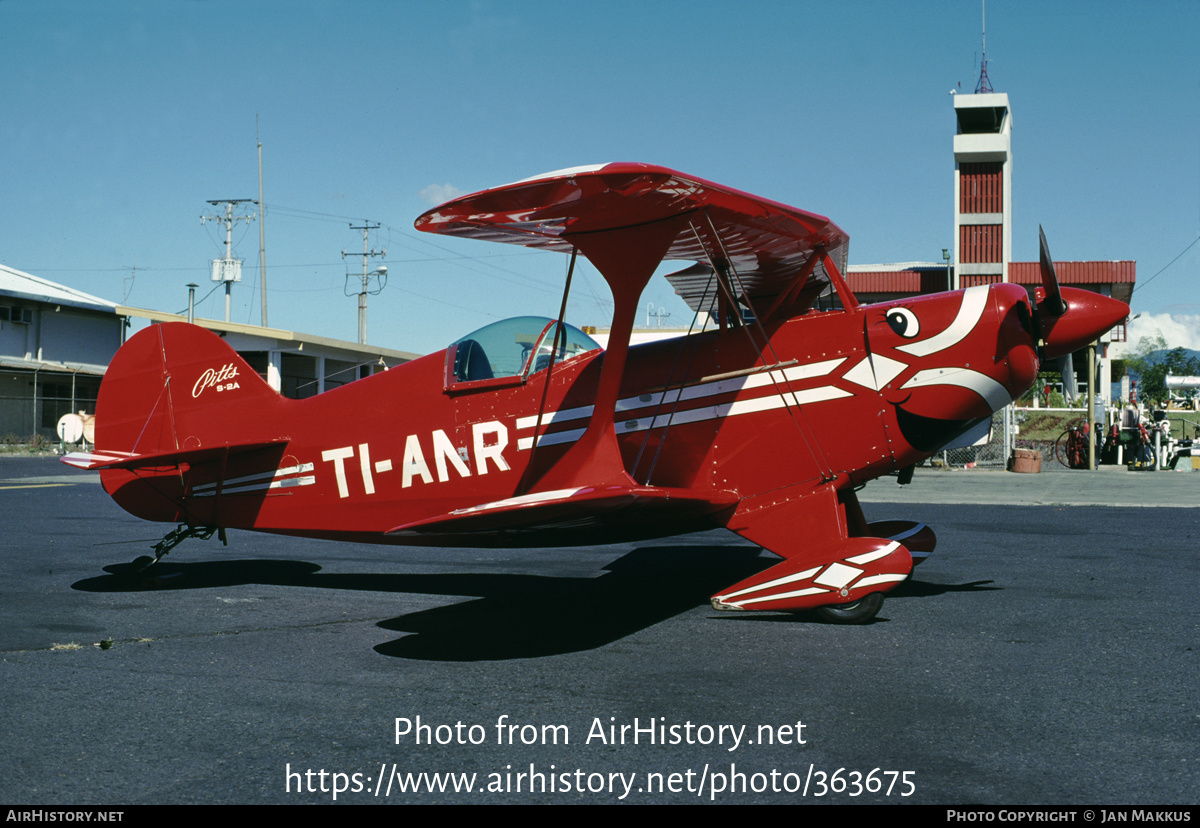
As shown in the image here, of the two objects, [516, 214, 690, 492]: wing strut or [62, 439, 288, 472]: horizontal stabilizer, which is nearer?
[516, 214, 690, 492]: wing strut

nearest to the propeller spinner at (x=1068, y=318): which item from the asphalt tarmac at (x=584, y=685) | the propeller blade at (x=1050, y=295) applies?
the propeller blade at (x=1050, y=295)

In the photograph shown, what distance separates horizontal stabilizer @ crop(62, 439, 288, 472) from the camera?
6.93 m

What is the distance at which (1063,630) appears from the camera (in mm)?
5723

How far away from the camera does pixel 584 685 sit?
15.3 feet

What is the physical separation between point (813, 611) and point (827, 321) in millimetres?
1977

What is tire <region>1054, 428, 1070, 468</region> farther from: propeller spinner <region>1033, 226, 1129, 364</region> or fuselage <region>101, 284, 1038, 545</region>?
fuselage <region>101, 284, 1038, 545</region>

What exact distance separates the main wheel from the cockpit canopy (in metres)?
2.57

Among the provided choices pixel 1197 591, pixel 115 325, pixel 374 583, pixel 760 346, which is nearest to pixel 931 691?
pixel 760 346

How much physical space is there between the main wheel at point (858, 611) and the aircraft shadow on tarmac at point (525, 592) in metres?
0.18

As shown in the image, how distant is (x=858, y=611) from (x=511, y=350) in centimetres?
306

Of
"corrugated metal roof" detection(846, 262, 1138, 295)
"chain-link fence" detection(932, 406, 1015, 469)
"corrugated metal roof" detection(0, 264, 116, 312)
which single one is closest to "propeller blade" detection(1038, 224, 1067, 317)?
"chain-link fence" detection(932, 406, 1015, 469)

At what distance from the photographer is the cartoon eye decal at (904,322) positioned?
20.7ft

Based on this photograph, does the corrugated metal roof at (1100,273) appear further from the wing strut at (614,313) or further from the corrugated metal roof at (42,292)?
the wing strut at (614,313)

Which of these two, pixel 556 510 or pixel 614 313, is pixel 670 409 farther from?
pixel 556 510
